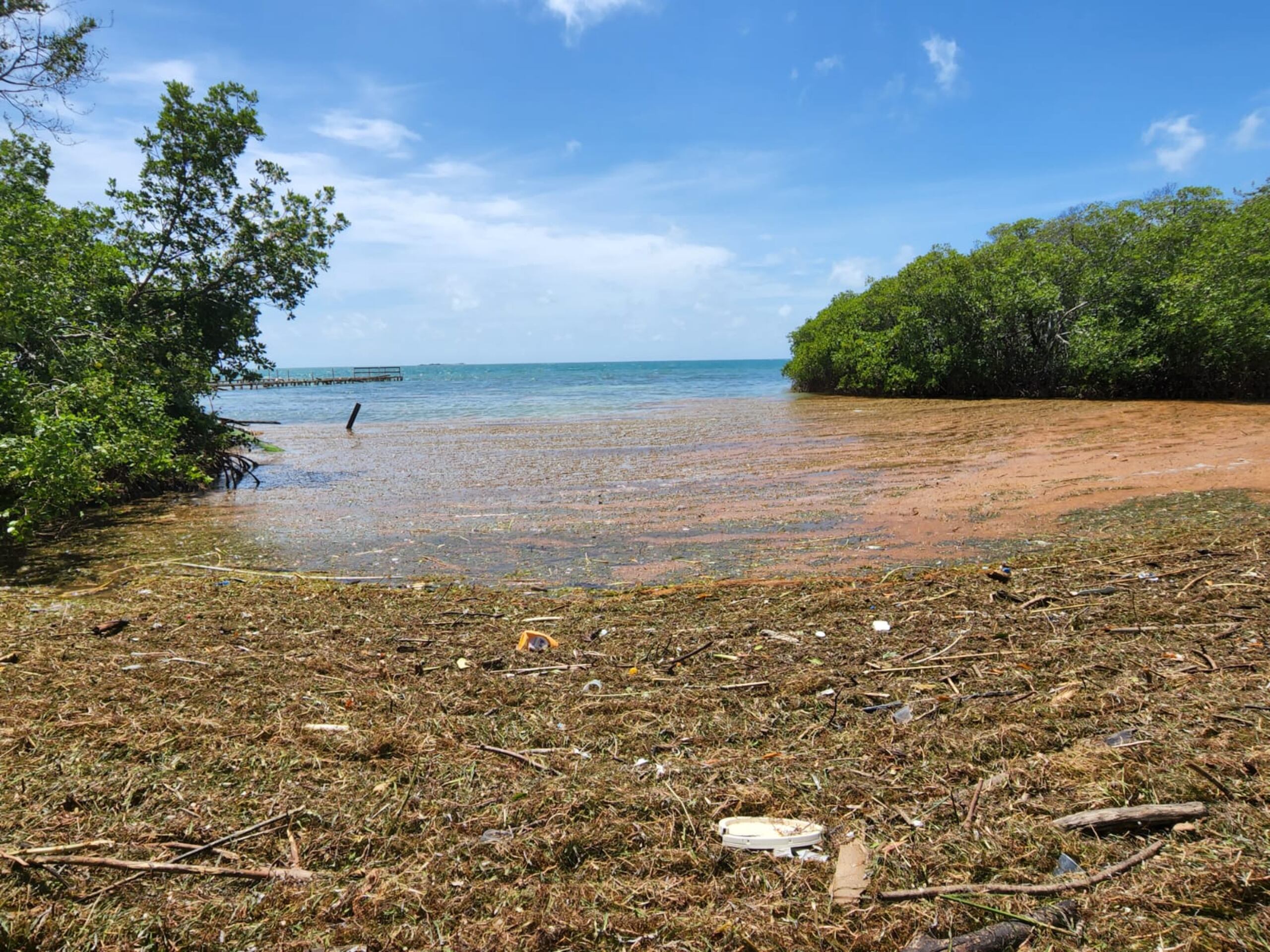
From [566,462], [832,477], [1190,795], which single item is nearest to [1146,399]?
[832,477]

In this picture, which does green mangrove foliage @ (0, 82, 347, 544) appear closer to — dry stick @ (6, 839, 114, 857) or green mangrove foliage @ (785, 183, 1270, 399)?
dry stick @ (6, 839, 114, 857)

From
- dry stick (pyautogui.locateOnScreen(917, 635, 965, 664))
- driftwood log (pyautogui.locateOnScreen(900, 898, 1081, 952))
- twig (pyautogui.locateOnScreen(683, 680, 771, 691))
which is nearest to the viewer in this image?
driftwood log (pyautogui.locateOnScreen(900, 898, 1081, 952))

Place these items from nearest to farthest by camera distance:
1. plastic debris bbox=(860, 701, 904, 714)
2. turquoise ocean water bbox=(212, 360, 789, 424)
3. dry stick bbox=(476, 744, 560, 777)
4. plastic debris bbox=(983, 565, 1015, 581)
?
1. dry stick bbox=(476, 744, 560, 777)
2. plastic debris bbox=(860, 701, 904, 714)
3. plastic debris bbox=(983, 565, 1015, 581)
4. turquoise ocean water bbox=(212, 360, 789, 424)

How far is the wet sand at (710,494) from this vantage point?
790 centimetres

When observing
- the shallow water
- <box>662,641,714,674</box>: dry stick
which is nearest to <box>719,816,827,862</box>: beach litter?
<box>662,641,714,674</box>: dry stick

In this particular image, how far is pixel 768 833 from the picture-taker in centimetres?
272

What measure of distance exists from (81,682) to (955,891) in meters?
4.69

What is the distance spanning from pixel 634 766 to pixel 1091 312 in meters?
32.2

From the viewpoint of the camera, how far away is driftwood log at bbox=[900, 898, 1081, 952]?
7.00ft

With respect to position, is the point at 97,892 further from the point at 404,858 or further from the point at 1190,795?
the point at 1190,795

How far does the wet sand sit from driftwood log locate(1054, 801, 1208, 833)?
14.3 ft

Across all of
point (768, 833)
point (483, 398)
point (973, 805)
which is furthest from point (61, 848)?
point (483, 398)

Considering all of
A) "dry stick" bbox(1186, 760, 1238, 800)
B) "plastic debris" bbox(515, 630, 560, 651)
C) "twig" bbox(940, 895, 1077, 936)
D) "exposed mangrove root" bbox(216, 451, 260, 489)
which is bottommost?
"plastic debris" bbox(515, 630, 560, 651)

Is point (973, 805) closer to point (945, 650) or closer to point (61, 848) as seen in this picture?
point (945, 650)
